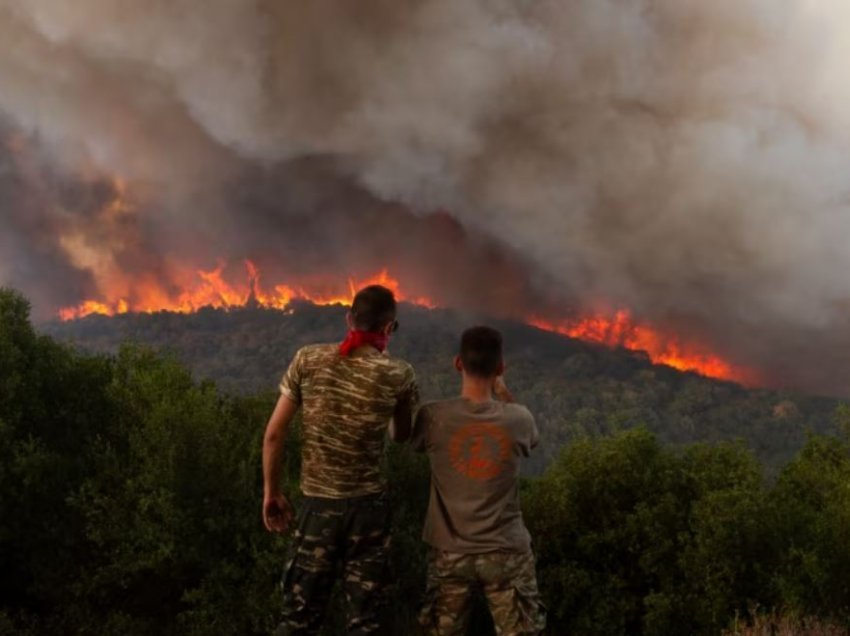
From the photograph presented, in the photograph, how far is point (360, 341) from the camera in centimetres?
590

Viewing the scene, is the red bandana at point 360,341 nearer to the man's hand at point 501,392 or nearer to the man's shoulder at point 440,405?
the man's shoulder at point 440,405

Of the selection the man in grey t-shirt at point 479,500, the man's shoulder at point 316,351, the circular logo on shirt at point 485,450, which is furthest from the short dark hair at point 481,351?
the man's shoulder at point 316,351

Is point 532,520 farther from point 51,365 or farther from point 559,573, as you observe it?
point 51,365

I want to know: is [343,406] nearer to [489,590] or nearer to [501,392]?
[501,392]

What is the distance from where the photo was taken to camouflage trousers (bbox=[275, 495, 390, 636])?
19.5 feet

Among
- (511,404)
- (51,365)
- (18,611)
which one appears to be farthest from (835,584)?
(51,365)

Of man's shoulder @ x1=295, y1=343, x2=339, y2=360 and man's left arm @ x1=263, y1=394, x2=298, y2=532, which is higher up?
man's shoulder @ x1=295, y1=343, x2=339, y2=360

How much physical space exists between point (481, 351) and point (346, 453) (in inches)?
55.6

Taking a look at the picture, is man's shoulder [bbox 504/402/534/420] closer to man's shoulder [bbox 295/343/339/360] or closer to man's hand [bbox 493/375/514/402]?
man's hand [bbox 493/375/514/402]

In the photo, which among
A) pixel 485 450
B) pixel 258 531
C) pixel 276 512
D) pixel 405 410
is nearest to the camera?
pixel 485 450

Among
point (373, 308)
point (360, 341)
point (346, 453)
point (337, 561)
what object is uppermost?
point (373, 308)

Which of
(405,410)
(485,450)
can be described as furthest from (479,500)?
(405,410)

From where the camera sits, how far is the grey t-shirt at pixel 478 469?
19.0 ft

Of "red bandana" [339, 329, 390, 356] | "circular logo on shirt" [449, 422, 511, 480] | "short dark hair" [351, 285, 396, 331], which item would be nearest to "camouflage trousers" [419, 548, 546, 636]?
"circular logo on shirt" [449, 422, 511, 480]
